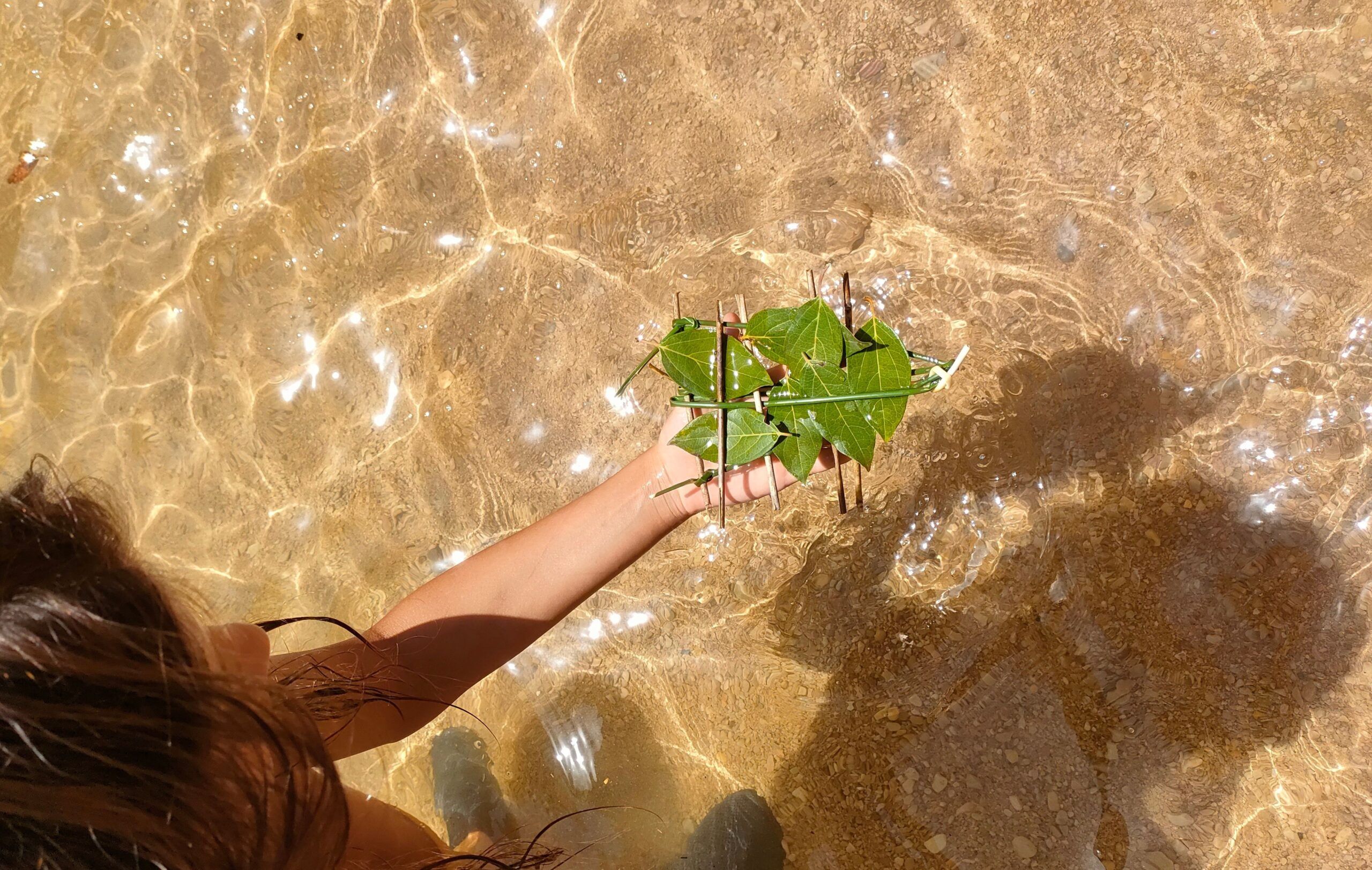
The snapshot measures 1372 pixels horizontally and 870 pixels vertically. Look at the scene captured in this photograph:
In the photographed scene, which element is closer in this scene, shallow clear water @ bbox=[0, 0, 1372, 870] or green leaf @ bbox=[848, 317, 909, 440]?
green leaf @ bbox=[848, 317, 909, 440]

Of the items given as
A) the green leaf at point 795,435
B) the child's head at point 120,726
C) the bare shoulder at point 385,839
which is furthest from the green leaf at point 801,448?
the bare shoulder at point 385,839

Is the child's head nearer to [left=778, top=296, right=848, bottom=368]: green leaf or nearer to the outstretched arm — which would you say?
the outstretched arm

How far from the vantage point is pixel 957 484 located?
2.38 m

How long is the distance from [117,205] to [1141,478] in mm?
3432

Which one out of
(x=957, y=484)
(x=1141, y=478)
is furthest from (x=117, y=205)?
(x=1141, y=478)

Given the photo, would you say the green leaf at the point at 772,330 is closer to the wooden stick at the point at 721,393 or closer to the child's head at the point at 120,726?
the wooden stick at the point at 721,393

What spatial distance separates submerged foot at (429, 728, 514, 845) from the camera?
2545mm

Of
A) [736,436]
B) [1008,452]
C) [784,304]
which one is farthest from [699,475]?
[1008,452]

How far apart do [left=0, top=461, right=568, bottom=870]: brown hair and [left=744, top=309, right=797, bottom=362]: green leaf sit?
1039mm

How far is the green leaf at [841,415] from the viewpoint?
4.43 ft

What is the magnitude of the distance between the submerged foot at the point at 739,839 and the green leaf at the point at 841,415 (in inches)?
58.1

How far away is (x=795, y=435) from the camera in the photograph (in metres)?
1.41

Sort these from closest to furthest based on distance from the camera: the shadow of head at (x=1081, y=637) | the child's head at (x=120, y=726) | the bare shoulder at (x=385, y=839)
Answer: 1. the child's head at (x=120, y=726)
2. the bare shoulder at (x=385, y=839)
3. the shadow of head at (x=1081, y=637)

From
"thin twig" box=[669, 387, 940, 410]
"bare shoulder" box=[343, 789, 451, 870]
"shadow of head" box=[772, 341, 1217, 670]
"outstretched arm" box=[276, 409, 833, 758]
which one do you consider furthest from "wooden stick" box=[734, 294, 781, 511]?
"bare shoulder" box=[343, 789, 451, 870]
